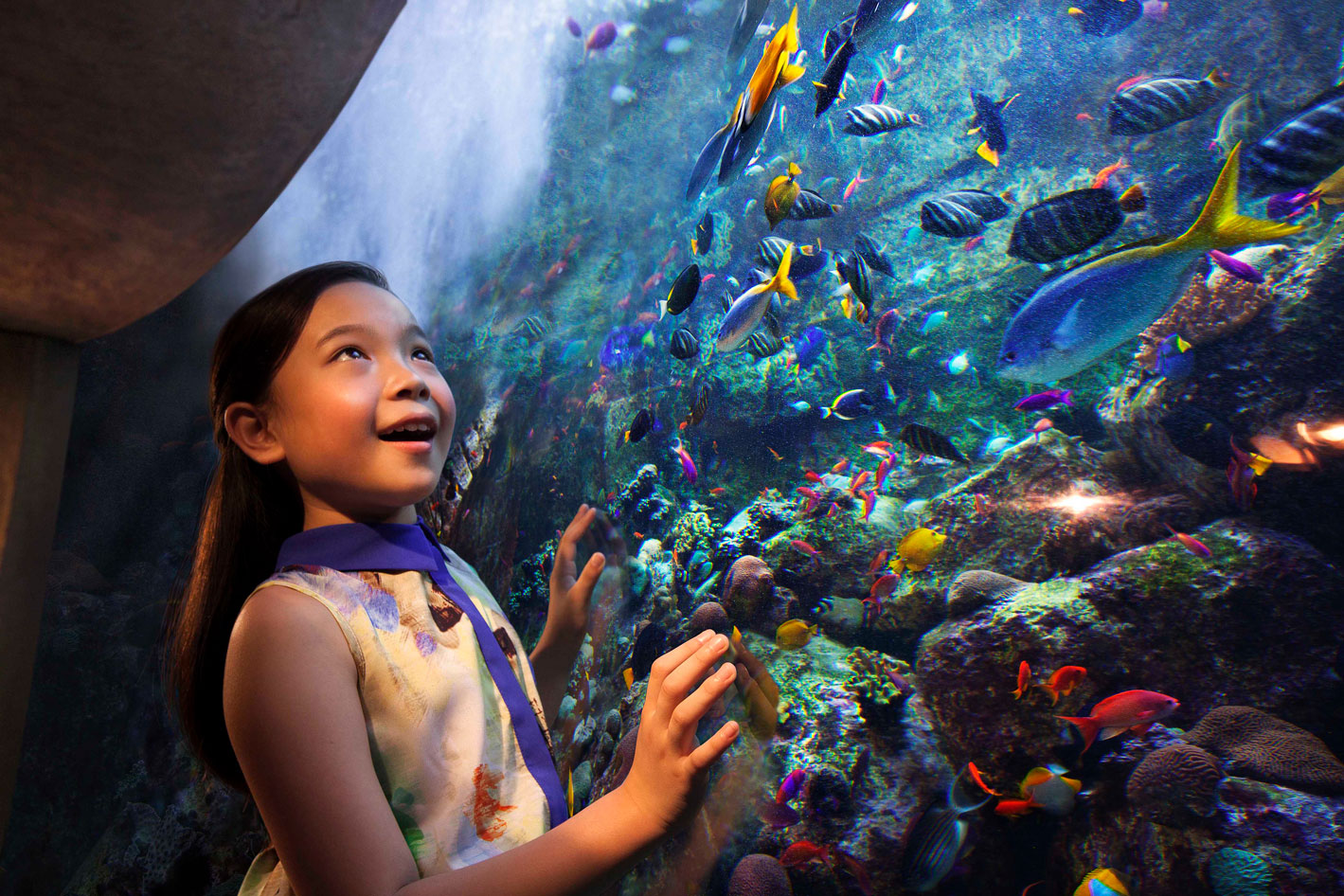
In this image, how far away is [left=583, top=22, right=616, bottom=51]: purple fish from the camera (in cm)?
322

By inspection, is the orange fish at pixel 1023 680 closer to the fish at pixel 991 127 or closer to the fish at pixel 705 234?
the fish at pixel 991 127

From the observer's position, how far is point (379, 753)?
884mm

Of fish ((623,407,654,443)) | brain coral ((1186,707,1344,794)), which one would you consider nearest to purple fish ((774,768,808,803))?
brain coral ((1186,707,1344,794))

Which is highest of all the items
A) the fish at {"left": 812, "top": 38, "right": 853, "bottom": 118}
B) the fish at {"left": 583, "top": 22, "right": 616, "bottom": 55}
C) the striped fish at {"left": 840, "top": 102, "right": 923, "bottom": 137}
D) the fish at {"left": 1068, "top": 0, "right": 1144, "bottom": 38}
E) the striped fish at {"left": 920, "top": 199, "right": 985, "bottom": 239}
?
the fish at {"left": 583, "top": 22, "right": 616, "bottom": 55}

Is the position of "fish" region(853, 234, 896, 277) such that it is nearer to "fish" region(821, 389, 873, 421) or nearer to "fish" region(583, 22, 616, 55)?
"fish" region(821, 389, 873, 421)

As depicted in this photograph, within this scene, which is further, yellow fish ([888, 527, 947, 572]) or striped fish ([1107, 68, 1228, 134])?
yellow fish ([888, 527, 947, 572])

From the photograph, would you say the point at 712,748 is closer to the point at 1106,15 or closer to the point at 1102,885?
the point at 1102,885

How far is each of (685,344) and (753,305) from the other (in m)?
0.46

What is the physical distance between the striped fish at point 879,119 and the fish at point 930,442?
3.35 feet

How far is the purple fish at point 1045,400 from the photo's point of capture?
1.29m

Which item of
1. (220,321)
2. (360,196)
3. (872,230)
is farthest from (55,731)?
(872,230)

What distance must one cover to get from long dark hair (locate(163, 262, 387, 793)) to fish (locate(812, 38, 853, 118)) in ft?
5.39

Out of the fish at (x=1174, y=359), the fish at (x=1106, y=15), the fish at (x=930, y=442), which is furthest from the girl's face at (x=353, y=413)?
the fish at (x=1106, y=15)

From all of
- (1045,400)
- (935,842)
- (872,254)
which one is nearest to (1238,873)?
(935,842)
